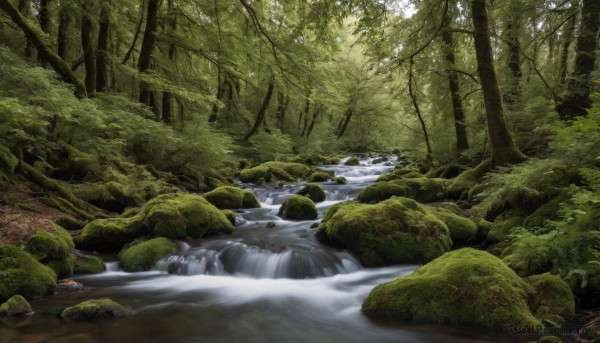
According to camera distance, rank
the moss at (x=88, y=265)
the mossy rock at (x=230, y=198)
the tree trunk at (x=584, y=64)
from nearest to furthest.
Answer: the moss at (x=88, y=265) < the tree trunk at (x=584, y=64) < the mossy rock at (x=230, y=198)

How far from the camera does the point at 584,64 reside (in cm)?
818

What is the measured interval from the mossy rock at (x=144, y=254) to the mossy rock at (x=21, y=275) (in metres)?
1.59

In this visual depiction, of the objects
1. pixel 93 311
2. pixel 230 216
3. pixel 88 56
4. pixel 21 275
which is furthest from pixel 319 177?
pixel 93 311

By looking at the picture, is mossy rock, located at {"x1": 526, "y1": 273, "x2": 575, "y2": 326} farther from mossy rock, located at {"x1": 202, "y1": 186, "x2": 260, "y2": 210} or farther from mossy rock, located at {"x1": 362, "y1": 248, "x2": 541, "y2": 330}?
mossy rock, located at {"x1": 202, "y1": 186, "x2": 260, "y2": 210}

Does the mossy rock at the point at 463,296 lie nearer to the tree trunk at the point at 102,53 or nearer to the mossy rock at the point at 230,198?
the mossy rock at the point at 230,198

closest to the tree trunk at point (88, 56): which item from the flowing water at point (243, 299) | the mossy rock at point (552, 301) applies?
the flowing water at point (243, 299)

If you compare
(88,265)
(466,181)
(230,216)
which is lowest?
(88,265)

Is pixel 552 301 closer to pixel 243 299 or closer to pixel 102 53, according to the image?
pixel 243 299

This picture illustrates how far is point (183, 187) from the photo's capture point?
14.0m

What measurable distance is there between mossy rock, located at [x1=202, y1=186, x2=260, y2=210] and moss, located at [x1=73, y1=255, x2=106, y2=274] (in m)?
4.77

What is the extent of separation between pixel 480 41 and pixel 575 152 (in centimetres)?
488

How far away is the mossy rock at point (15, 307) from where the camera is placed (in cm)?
441

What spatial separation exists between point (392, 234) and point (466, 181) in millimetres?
4685

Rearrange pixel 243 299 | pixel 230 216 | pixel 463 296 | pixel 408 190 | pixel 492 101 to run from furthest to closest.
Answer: pixel 408 190, pixel 230 216, pixel 492 101, pixel 243 299, pixel 463 296
